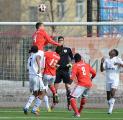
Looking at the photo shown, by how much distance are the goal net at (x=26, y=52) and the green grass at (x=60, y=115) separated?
2541 millimetres

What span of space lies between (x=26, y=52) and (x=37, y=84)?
5.66 meters

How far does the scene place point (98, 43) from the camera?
29297mm

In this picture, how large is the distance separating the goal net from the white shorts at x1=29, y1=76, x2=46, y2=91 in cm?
469

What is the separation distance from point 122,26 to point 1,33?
13.6ft

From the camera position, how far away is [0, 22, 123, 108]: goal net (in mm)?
28750

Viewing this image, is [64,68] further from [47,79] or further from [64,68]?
[47,79]

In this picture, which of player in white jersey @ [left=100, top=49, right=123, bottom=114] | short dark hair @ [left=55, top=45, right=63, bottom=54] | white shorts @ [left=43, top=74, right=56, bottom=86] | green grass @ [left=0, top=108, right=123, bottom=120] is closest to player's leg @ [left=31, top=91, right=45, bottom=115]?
green grass @ [left=0, top=108, right=123, bottom=120]

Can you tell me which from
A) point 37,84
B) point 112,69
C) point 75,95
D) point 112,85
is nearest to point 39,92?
point 37,84

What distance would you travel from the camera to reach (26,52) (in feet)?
95.8

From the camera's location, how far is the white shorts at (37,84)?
23.6m

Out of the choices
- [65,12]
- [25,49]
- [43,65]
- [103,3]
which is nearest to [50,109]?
[43,65]

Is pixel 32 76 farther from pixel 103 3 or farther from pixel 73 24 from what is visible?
pixel 103 3

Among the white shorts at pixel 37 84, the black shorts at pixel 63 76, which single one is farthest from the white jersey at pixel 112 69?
the white shorts at pixel 37 84

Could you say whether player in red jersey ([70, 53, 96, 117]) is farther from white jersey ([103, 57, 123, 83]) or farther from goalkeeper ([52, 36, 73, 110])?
goalkeeper ([52, 36, 73, 110])
